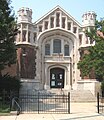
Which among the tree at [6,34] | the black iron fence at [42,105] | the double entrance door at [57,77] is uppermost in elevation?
the tree at [6,34]

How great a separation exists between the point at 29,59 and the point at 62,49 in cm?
464

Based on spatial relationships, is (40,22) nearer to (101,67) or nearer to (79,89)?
(79,89)

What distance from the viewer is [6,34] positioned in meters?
23.4

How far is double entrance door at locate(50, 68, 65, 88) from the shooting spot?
41219 mm

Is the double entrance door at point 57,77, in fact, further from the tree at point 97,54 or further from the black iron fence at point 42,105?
the tree at point 97,54

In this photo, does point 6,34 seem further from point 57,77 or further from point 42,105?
point 57,77

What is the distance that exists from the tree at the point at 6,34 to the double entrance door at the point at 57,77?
17.0m

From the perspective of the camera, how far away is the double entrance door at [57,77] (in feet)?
135

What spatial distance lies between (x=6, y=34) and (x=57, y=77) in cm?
1906

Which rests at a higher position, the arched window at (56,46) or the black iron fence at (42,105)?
the arched window at (56,46)

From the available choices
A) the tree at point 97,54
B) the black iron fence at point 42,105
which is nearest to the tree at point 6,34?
the black iron fence at point 42,105

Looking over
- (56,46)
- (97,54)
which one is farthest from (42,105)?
(56,46)

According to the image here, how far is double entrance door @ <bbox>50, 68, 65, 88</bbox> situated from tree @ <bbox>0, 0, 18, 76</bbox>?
17001 mm

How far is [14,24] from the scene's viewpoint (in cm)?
2433
